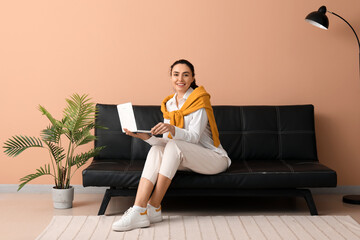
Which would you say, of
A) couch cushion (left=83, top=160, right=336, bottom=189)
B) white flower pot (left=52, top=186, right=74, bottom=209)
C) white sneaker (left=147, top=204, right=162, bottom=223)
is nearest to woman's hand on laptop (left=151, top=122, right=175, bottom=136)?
couch cushion (left=83, top=160, right=336, bottom=189)

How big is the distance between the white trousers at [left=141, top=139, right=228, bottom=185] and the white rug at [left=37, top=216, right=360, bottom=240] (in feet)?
1.11

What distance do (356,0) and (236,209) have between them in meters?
2.18

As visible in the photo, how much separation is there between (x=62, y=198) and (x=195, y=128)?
1209 millimetres

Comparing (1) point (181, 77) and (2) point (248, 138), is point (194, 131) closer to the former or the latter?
(1) point (181, 77)

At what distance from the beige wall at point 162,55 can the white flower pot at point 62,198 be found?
0.59 metres

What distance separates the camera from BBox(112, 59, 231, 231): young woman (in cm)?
314

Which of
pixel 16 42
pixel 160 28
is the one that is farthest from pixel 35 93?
pixel 160 28

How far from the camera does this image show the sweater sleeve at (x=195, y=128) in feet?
10.8

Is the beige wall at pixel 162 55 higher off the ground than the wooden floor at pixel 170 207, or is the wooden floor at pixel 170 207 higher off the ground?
the beige wall at pixel 162 55

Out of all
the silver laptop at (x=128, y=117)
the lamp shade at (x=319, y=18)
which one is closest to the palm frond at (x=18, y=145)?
the silver laptop at (x=128, y=117)

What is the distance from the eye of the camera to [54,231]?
9.96 ft

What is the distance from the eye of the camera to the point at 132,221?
3.06 metres

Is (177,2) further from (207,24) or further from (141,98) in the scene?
(141,98)

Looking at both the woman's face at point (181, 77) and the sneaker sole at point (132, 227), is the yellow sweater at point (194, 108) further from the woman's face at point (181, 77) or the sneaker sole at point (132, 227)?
the sneaker sole at point (132, 227)
